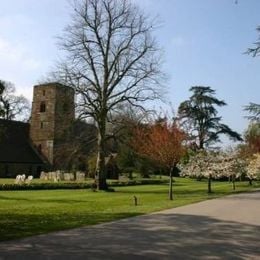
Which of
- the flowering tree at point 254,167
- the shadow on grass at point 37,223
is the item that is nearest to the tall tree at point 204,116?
the flowering tree at point 254,167

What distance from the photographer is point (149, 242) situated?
40.9ft

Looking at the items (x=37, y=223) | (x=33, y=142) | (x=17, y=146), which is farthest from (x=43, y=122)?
(x=37, y=223)

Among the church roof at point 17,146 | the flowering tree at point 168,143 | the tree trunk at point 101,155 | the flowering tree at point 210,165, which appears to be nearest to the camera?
the flowering tree at point 168,143

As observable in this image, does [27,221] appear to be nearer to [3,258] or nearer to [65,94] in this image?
[3,258]

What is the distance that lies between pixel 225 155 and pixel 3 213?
107 ft

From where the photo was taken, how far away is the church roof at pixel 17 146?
7571 centimetres

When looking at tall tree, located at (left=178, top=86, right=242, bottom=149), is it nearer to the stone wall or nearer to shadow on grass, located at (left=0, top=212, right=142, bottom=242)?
the stone wall

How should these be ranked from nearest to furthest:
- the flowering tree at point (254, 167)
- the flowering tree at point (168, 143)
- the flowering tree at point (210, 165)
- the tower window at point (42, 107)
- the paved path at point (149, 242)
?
the paved path at point (149, 242)
the flowering tree at point (168, 143)
the flowering tree at point (210, 165)
the flowering tree at point (254, 167)
the tower window at point (42, 107)

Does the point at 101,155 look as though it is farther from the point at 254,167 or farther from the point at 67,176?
the point at 254,167

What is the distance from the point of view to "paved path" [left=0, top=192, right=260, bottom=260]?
425 inches

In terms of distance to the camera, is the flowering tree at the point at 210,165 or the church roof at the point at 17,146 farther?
the church roof at the point at 17,146

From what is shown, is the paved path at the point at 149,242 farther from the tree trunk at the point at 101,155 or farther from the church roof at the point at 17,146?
the church roof at the point at 17,146

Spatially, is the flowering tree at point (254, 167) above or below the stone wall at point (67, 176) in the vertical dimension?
above

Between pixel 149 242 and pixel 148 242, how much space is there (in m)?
0.03
